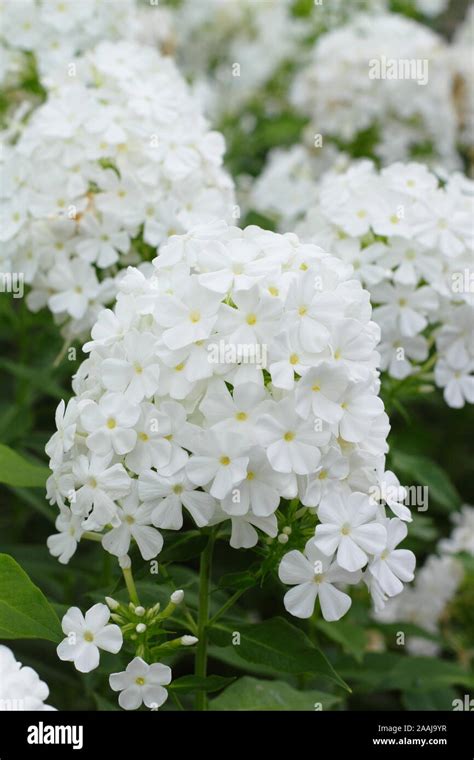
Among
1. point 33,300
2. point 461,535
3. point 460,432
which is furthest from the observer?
point 460,432

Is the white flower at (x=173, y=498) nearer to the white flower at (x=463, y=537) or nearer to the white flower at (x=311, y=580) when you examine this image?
the white flower at (x=311, y=580)

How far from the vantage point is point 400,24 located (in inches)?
157

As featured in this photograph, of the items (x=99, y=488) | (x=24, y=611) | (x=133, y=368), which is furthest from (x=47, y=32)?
(x=24, y=611)

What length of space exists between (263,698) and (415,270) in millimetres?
920

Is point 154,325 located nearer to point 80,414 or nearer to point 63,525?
point 80,414

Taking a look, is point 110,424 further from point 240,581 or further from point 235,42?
point 235,42

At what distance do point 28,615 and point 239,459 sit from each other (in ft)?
1.31

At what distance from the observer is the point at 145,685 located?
Answer: 150cm

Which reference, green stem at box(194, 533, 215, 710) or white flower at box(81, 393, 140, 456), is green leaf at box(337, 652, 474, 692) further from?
white flower at box(81, 393, 140, 456)

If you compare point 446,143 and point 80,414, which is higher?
point 446,143

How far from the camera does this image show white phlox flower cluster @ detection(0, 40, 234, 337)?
2.21 m

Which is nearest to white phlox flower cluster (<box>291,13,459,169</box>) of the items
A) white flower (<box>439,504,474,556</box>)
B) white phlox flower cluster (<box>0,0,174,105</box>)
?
white phlox flower cluster (<box>0,0,174,105</box>)

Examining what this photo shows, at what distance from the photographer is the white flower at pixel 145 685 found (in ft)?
4.90
